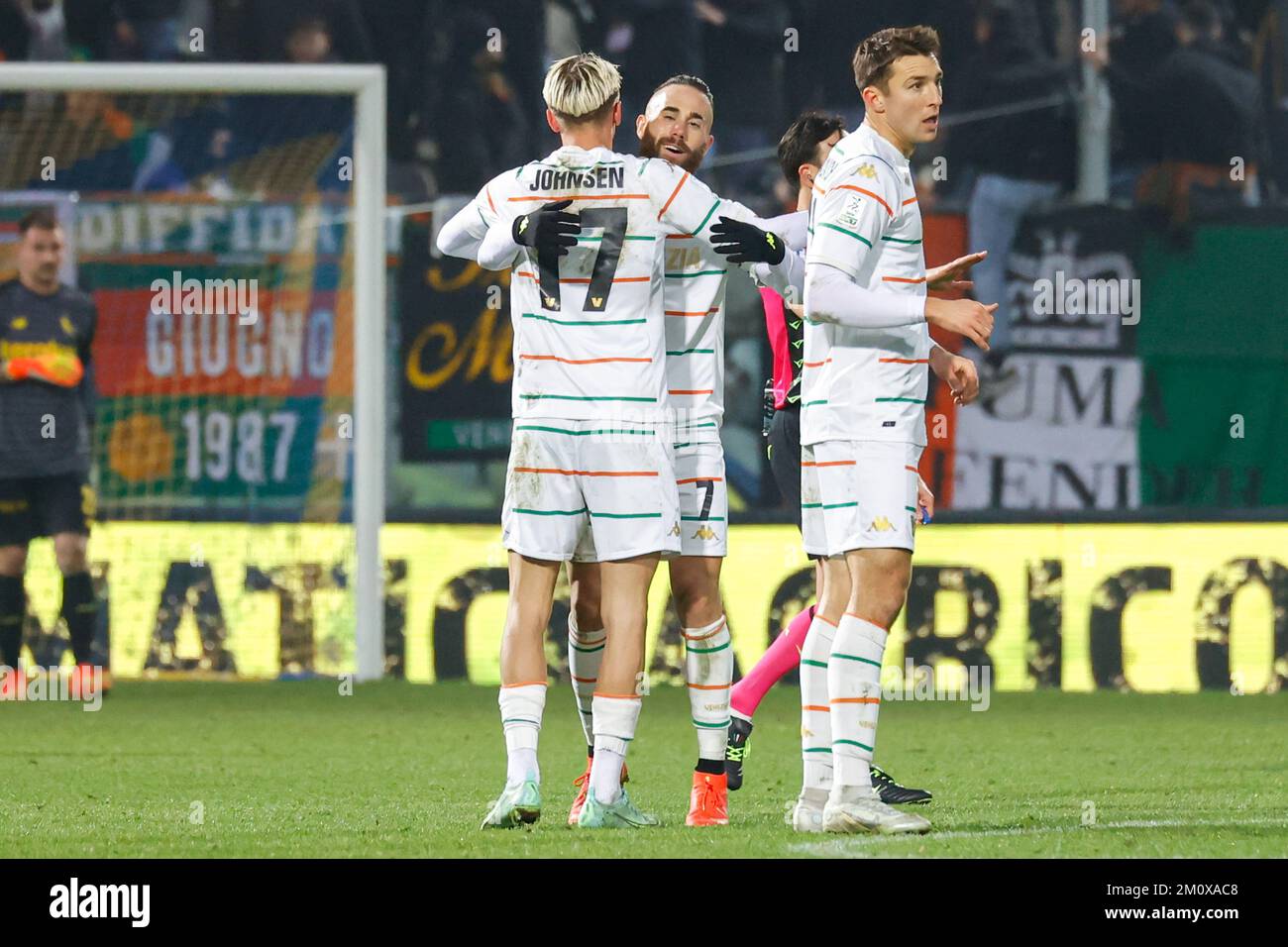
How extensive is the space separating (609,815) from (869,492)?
919 mm

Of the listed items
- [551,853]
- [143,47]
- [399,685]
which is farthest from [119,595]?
[551,853]

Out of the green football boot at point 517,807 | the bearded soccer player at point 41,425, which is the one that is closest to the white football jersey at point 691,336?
the green football boot at point 517,807

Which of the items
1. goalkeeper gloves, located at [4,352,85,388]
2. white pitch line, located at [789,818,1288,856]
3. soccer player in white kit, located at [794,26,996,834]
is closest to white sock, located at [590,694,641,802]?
soccer player in white kit, located at [794,26,996,834]

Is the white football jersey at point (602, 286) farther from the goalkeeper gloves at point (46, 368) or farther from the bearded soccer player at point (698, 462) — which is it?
the goalkeeper gloves at point (46, 368)

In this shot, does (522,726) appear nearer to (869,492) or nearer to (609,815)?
(609,815)

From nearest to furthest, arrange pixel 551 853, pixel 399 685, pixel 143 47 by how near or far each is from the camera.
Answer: pixel 551 853 < pixel 399 685 < pixel 143 47

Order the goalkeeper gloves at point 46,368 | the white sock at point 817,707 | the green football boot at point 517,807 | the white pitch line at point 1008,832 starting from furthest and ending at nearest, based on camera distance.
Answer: the goalkeeper gloves at point 46,368 < the white sock at point 817,707 < the green football boot at point 517,807 < the white pitch line at point 1008,832

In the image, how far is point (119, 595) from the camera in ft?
34.4

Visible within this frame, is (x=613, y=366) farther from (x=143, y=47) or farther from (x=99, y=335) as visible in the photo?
(x=143, y=47)

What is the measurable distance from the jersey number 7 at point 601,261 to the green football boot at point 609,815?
1086 millimetres

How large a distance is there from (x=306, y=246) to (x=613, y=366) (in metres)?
6.34

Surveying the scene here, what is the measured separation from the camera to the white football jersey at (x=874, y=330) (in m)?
4.91

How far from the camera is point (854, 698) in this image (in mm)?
4938

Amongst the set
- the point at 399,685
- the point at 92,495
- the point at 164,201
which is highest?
the point at 164,201
